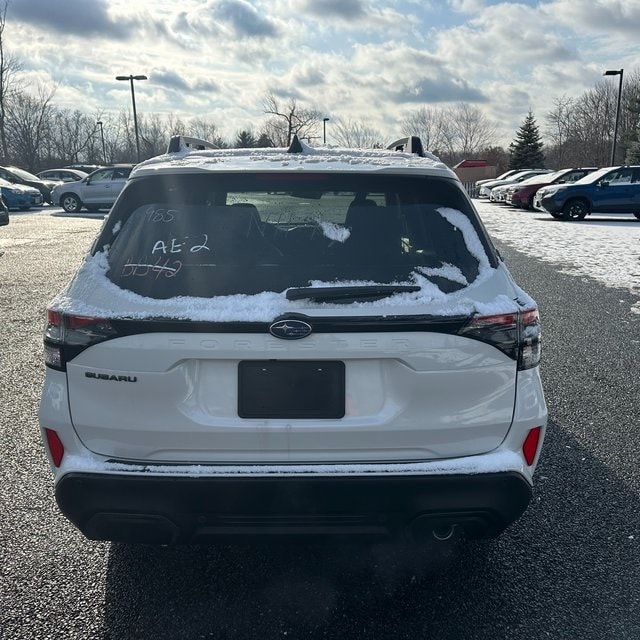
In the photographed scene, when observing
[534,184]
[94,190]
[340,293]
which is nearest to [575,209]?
[534,184]

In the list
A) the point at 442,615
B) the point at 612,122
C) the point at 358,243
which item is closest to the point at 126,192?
the point at 358,243

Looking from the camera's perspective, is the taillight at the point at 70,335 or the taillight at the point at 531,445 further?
the taillight at the point at 531,445

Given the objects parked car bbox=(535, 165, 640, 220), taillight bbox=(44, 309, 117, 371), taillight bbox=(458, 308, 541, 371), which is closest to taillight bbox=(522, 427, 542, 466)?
taillight bbox=(458, 308, 541, 371)

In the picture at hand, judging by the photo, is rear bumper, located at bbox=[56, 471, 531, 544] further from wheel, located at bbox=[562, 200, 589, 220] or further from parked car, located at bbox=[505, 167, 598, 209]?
parked car, located at bbox=[505, 167, 598, 209]

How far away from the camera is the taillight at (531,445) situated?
227cm

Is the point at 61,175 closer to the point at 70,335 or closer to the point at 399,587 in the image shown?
the point at 70,335

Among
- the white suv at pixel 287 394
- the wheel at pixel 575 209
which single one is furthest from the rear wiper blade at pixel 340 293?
the wheel at pixel 575 209

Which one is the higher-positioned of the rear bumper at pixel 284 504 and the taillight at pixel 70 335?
the taillight at pixel 70 335

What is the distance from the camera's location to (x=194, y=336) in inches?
81.5

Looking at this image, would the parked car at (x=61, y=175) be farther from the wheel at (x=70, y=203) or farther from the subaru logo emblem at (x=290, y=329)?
the subaru logo emblem at (x=290, y=329)

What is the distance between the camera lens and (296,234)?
246 centimetres

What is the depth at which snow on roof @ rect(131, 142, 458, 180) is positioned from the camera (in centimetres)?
242

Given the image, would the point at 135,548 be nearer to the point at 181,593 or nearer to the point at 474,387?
the point at 181,593

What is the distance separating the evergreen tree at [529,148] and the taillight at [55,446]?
62.9 meters
